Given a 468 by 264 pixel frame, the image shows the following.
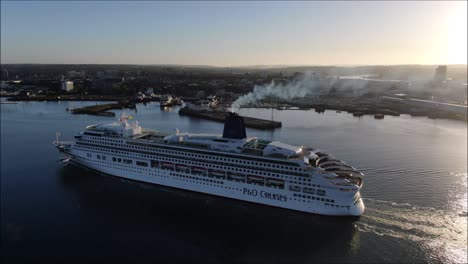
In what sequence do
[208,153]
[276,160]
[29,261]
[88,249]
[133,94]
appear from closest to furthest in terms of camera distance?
[29,261] → [88,249] → [276,160] → [208,153] → [133,94]

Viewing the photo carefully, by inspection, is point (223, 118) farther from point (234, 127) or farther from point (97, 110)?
point (234, 127)

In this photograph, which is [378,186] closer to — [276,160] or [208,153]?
[276,160]

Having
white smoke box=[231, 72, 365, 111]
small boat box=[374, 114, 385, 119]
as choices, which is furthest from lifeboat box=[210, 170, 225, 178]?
small boat box=[374, 114, 385, 119]

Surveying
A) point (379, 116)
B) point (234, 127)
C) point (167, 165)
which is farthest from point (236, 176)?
point (379, 116)

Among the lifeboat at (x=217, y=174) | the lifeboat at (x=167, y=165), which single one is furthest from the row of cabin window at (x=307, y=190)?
the lifeboat at (x=167, y=165)

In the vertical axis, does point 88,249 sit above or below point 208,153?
below

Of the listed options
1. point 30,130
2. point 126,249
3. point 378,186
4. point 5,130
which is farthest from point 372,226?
point 5,130
